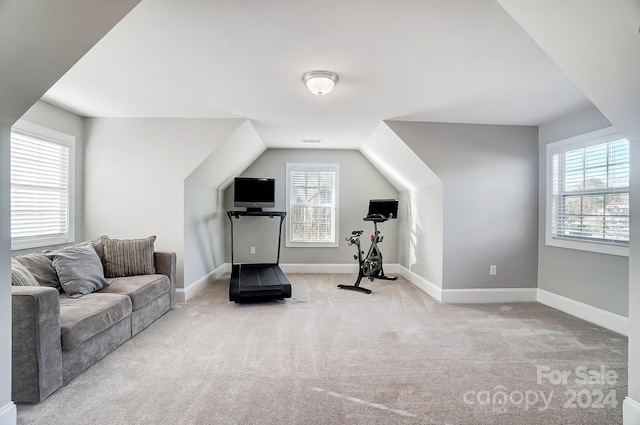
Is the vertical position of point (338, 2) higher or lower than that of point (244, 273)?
higher

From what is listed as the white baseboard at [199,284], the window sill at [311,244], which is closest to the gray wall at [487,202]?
the window sill at [311,244]

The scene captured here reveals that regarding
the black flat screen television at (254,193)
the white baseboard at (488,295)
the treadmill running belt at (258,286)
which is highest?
the black flat screen television at (254,193)

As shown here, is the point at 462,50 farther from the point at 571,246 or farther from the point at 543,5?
the point at 571,246

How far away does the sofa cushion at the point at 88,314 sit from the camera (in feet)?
7.50

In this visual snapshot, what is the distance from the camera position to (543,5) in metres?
1.56

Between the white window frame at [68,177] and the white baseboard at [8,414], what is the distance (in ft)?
6.83

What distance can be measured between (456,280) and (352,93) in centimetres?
286

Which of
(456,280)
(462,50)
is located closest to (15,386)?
(462,50)

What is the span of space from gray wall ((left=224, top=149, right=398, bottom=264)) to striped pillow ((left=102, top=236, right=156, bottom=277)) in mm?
2635

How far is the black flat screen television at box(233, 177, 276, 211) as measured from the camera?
5.66 meters

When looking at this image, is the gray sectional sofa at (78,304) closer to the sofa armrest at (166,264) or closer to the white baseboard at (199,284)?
the sofa armrest at (166,264)

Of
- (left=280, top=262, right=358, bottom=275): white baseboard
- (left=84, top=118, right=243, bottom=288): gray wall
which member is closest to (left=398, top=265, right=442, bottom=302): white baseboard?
(left=280, top=262, right=358, bottom=275): white baseboard

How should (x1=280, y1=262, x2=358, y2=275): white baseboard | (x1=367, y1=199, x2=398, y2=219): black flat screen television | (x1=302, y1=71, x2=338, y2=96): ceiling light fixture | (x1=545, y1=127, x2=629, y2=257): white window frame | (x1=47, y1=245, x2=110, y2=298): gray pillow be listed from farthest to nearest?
(x1=280, y1=262, x2=358, y2=275): white baseboard
(x1=367, y1=199, x2=398, y2=219): black flat screen television
(x1=545, y1=127, x2=629, y2=257): white window frame
(x1=47, y1=245, x2=110, y2=298): gray pillow
(x1=302, y1=71, x2=338, y2=96): ceiling light fixture

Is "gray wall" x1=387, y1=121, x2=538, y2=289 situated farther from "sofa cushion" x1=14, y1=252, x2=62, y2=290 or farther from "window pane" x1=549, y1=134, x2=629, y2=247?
"sofa cushion" x1=14, y1=252, x2=62, y2=290
